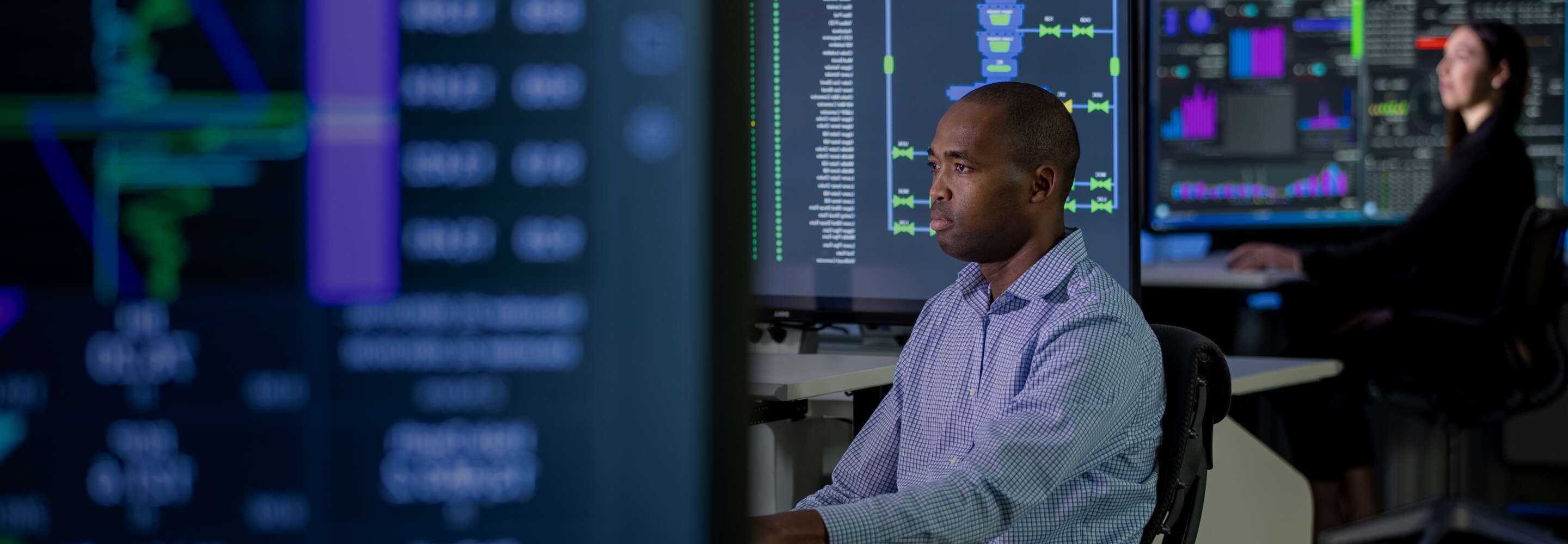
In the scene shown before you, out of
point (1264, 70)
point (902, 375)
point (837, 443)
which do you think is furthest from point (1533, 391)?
point (902, 375)

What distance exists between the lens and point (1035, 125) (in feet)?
5.00

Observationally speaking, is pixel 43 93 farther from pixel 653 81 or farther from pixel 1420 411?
pixel 1420 411

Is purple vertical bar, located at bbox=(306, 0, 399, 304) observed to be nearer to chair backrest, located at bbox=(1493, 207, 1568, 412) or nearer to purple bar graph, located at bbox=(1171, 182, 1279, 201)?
chair backrest, located at bbox=(1493, 207, 1568, 412)

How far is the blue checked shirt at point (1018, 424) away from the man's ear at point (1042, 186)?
59 mm

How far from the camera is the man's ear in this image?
1.52m

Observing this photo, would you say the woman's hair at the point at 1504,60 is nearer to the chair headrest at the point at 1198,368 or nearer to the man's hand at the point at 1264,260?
the man's hand at the point at 1264,260

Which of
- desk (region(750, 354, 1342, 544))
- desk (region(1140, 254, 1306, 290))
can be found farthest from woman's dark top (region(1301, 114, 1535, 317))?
desk (region(750, 354, 1342, 544))

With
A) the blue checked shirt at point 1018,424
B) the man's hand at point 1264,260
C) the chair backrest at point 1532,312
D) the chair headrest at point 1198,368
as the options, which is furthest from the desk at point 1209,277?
the chair headrest at point 1198,368

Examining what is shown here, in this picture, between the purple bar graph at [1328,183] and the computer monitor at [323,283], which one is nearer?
the computer monitor at [323,283]

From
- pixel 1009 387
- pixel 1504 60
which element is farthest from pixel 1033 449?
pixel 1504 60

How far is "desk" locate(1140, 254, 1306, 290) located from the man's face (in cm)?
224

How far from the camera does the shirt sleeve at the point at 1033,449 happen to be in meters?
1.17

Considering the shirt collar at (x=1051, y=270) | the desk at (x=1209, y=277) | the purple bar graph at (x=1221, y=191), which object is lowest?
the desk at (x=1209, y=277)

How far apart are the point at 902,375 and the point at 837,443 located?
78 centimetres
